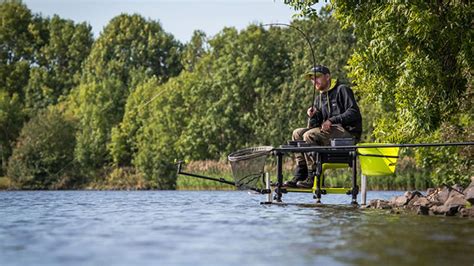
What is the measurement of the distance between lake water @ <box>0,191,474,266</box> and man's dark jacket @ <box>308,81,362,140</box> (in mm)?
2007

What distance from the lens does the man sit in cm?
1409

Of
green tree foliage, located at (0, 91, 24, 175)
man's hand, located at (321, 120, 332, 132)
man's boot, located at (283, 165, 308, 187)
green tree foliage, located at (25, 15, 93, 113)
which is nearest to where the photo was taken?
man's hand, located at (321, 120, 332, 132)

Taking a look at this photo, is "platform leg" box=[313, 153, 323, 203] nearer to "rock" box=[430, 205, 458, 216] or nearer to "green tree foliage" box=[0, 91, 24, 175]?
"rock" box=[430, 205, 458, 216]

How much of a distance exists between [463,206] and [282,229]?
4.28m

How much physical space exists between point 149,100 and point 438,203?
176ft

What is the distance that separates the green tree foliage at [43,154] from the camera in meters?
61.9

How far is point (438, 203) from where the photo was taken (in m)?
13.9

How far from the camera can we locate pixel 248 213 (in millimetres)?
12758

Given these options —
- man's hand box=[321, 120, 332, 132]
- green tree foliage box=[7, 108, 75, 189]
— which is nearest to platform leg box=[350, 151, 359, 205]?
man's hand box=[321, 120, 332, 132]

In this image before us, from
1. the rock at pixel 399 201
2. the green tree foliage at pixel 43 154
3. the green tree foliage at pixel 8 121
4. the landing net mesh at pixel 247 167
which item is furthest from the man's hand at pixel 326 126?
the green tree foliage at pixel 8 121

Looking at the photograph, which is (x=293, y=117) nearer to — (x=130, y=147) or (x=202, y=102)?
(x=202, y=102)

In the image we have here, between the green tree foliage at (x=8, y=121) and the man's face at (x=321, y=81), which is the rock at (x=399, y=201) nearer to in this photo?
the man's face at (x=321, y=81)

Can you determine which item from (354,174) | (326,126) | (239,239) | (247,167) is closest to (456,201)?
(354,174)

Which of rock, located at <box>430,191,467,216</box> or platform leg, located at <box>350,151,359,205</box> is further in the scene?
platform leg, located at <box>350,151,359,205</box>
